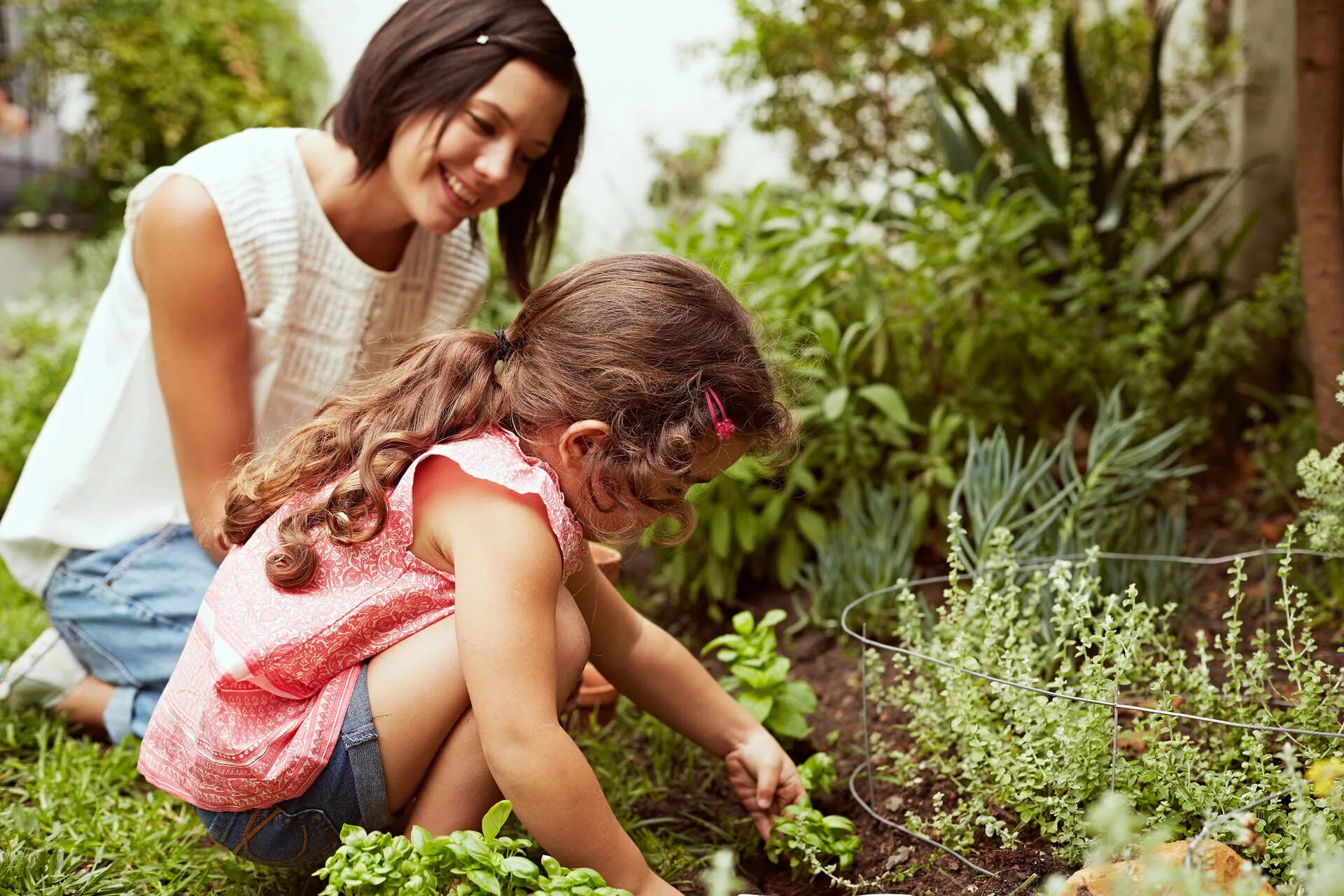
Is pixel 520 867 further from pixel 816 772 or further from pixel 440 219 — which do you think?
pixel 440 219

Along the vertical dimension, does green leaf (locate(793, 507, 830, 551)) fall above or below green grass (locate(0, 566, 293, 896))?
above

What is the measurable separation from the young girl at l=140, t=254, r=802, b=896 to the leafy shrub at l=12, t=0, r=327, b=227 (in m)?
4.67

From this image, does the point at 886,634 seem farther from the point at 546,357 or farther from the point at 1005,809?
the point at 546,357

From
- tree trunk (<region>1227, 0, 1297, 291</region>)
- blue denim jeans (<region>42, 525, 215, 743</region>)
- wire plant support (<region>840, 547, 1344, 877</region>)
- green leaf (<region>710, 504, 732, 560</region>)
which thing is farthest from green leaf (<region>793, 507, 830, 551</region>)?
tree trunk (<region>1227, 0, 1297, 291</region>)

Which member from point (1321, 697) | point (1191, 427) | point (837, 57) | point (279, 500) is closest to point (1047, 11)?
point (837, 57)

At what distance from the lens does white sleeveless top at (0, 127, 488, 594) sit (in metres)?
1.87

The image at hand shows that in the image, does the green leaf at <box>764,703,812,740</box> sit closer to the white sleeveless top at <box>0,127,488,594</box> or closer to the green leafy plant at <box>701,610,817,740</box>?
the green leafy plant at <box>701,610,817,740</box>

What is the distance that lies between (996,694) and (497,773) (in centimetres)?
76

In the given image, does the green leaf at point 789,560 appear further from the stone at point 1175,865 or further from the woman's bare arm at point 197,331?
the stone at point 1175,865

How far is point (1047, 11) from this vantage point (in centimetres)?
472

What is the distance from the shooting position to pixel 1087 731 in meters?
1.34

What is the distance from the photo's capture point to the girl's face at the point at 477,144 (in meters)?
1.78

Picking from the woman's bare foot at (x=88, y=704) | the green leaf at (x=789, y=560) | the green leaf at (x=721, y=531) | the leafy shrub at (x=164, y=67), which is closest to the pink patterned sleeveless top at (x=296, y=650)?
the woman's bare foot at (x=88, y=704)

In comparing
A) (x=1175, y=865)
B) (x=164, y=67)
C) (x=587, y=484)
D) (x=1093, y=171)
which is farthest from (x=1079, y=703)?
(x=164, y=67)
